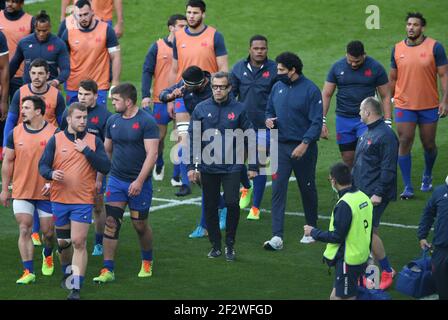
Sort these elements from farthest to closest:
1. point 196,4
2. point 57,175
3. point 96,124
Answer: point 196,4 → point 96,124 → point 57,175

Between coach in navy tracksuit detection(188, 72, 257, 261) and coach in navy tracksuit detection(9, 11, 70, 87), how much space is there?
11.6 ft

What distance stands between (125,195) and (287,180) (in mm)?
2555

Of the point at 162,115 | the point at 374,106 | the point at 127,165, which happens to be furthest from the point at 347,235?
the point at 162,115

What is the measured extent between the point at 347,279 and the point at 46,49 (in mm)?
7311

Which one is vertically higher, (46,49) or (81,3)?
(81,3)

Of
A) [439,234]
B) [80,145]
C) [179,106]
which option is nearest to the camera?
[439,234]

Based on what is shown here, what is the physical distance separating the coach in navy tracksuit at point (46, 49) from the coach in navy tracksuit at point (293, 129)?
3.71m

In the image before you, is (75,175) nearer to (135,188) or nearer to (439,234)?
(135,188)

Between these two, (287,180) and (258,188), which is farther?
(258,188)

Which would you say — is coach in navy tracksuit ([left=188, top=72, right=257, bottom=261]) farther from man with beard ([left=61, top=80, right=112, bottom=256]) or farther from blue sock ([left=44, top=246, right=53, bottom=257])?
blue sock ([left=44, top=246, right=53, bottom=257])

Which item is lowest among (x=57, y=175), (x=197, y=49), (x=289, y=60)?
(x=57, y=175)

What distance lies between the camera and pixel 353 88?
17250mm

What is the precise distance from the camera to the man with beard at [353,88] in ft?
55.8

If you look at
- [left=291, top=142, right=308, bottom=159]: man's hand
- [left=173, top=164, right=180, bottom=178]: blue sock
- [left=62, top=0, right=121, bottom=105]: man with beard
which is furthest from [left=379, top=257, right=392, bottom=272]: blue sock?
[left=62, top=0, right=121, bottom=105]: man with beard
